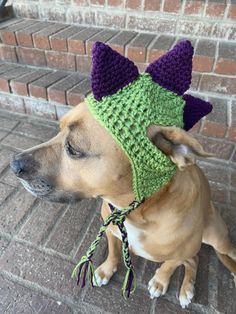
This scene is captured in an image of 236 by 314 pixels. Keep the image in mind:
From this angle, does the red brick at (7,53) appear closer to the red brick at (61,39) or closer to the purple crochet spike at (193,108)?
the red brick at (61,39)

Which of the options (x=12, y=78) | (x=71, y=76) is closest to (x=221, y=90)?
(x=71, y=76)

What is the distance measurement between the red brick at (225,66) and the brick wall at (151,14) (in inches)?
13.5

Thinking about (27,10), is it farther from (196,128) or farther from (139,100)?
(139,100)

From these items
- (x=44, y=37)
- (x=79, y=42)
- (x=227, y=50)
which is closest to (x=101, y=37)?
(x=79, y=42)

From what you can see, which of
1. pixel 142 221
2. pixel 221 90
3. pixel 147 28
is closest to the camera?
pixel 142 221

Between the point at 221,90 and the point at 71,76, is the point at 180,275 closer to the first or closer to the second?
the point at 221,90

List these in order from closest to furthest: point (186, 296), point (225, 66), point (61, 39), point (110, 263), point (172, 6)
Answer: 1. point (186, 296)
2. point (110, 263)
3. point (225, 66)
4. point (172, 6)
5. point (61, 39)

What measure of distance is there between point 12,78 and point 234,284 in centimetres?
252

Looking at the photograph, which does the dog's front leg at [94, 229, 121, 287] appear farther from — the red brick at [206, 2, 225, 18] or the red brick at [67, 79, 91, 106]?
the red brick at [206, 2, 225, 18]

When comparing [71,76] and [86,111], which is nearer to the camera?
[86,111]

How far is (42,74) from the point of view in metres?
3.01

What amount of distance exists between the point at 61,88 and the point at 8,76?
62 cm

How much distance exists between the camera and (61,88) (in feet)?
9.09

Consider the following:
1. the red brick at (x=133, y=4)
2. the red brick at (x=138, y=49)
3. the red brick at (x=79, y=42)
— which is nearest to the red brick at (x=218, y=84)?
the red brick at (x=138, y=49)
